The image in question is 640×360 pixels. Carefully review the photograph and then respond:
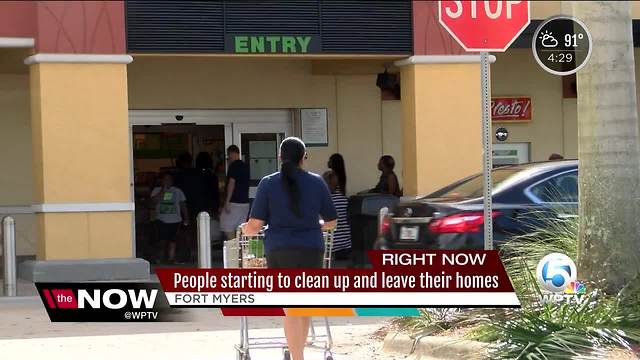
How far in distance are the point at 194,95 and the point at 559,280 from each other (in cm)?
1017

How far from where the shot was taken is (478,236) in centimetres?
1047

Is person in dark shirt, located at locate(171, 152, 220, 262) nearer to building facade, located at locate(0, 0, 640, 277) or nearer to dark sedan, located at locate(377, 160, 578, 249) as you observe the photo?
building facade, located at locate(0, 0, 640, 277)

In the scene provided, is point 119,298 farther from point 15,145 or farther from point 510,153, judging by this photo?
point 510,153

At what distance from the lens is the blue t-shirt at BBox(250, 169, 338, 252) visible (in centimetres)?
809

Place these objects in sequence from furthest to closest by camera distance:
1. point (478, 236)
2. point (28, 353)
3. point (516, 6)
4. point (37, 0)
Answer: point (516, 6), point (37, 0), point (478, 236), point (28, 353)

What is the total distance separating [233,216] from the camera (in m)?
16.6

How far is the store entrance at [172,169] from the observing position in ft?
58.3

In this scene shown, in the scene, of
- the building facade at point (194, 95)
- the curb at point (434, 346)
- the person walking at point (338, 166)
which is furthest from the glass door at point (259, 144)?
the curb at point (434, 346)

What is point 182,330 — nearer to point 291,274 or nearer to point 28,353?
point 28,353

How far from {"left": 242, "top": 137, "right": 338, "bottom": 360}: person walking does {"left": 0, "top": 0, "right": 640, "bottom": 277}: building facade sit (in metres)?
6.42

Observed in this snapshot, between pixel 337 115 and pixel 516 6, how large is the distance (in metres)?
4.15

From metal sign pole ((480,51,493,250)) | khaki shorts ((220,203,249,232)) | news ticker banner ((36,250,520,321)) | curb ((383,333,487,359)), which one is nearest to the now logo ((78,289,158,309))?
news ticker banner ((36,250,520,321))

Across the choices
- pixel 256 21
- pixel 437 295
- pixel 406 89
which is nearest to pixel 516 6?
pixel 406 89

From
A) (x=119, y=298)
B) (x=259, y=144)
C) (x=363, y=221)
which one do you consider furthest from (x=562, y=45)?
(x=259, y=144)
